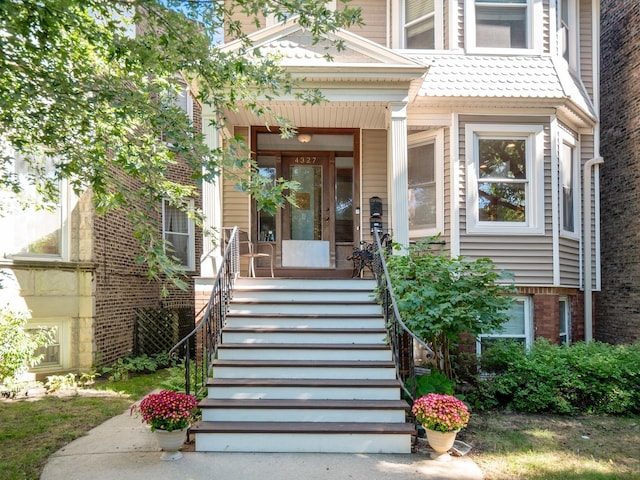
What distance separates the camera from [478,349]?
23.9 ft

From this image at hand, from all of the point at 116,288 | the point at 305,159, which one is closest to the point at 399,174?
the point at 305,159

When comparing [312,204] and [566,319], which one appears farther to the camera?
[312,204]

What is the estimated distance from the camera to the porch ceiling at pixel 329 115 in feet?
24.0

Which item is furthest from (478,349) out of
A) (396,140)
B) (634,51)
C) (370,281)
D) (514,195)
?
(634,51)

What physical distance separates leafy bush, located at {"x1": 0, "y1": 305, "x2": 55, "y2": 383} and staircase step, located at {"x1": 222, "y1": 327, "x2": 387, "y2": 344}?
2.95m

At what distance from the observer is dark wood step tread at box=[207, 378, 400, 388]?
486cm

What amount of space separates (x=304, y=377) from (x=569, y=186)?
6.24 m

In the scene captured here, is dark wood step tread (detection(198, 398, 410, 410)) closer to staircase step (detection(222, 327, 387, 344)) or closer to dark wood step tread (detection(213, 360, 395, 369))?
dark wood step tread (detection(213, 360, 395, 369))

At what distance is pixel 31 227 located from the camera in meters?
7.44

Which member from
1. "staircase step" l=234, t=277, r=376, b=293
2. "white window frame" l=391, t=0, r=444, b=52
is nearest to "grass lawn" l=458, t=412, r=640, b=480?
"staircase step" l=234, t=277, r=376, b=293

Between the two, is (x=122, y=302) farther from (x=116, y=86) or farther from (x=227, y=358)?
(x=116, y=86)

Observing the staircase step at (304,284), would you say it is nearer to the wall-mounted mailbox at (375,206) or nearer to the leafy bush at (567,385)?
the wall-mounted mailbox at (375,206)

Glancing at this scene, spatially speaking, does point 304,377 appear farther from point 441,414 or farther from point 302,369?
point 441,414

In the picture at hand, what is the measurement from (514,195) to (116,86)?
628 cm
